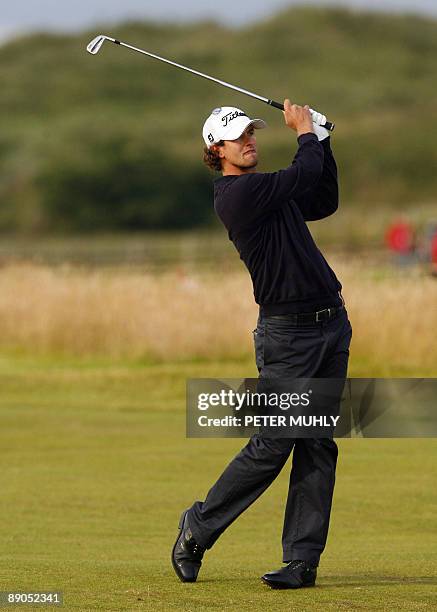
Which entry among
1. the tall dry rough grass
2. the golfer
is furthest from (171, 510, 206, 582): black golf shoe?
the tall dry rough grass

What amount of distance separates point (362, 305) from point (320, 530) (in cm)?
Result: 1420

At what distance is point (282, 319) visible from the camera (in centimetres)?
622

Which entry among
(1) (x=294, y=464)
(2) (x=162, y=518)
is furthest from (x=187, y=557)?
(2) (x=162, y=518)

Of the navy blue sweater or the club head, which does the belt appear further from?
the club head

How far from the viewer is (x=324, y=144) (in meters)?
6.59

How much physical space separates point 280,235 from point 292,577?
1358 millimetres

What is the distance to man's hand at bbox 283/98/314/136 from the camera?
20.9ft

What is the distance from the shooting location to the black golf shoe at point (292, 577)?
20.2 feet

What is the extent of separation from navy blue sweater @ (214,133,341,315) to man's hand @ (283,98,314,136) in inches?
4.2

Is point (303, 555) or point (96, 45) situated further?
point (96, 45)

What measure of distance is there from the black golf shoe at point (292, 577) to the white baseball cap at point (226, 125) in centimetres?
174

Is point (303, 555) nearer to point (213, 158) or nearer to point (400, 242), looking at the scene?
point (213, 158)

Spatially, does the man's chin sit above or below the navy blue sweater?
above

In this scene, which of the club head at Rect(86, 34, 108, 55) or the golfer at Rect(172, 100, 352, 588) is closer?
the golfer at Rect(172, 100, 352, 588)
